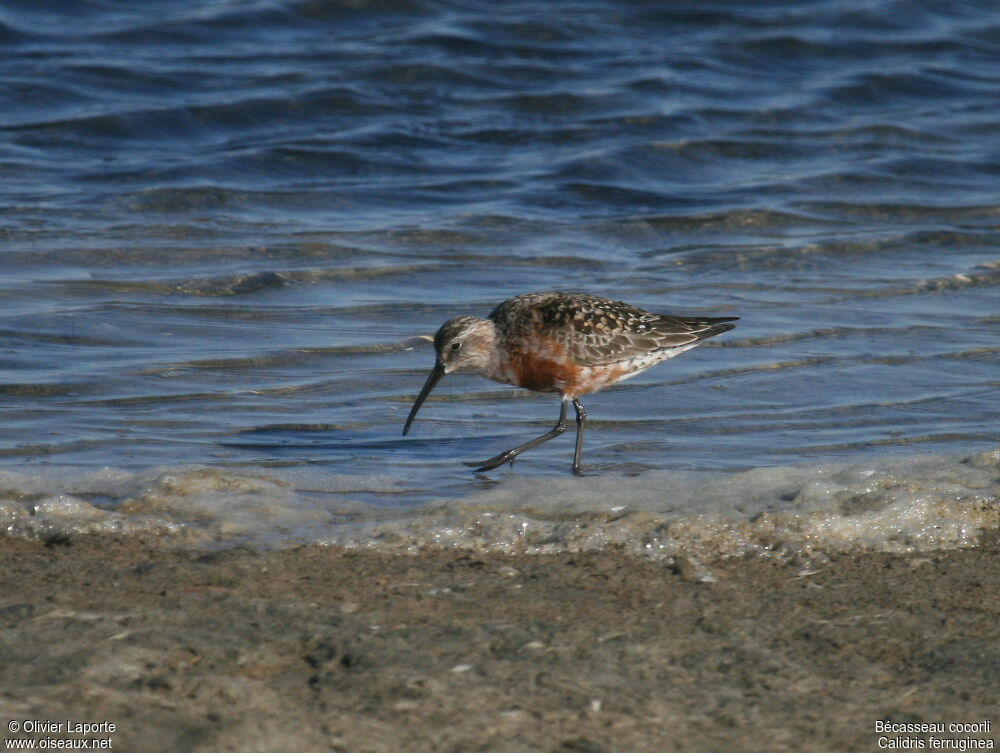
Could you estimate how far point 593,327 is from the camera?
749cm

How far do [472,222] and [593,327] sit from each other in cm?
537

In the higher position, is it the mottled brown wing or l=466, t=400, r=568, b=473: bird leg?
the mottled brown wing

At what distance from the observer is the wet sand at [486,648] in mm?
3689

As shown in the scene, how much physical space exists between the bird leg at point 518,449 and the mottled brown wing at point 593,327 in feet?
1.17

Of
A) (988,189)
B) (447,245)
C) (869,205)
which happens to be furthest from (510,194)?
(988,189)

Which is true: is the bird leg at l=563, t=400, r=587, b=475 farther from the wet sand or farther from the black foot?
the wet sand

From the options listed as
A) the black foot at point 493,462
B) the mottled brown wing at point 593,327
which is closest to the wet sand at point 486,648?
the black foot at point 493,462

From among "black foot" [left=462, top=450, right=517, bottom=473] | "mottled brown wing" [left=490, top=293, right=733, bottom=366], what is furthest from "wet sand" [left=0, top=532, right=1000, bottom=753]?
"mottled brown wing" [left=490, top=293, right=733, bottom=366]

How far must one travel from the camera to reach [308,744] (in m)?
3.55

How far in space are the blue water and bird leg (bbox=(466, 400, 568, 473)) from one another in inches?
4.8

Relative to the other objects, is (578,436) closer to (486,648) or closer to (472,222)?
(486,648)

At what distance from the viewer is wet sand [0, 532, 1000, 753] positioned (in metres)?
3.69

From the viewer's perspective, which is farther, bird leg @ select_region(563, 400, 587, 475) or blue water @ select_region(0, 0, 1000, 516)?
blue water @ select_region(0, 0, 1000, 516)

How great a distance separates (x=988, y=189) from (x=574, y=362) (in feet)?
29.7
